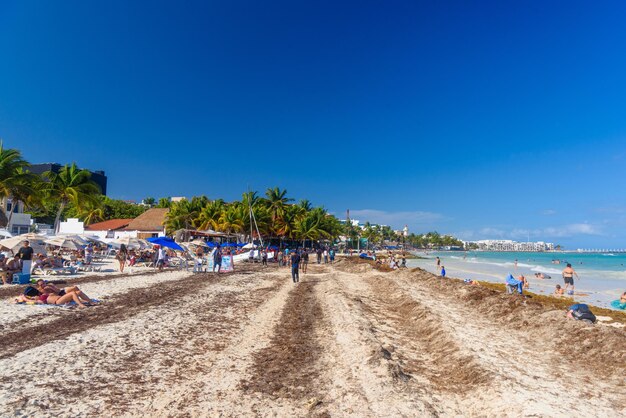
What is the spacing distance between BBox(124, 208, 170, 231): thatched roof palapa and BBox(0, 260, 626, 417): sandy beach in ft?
165

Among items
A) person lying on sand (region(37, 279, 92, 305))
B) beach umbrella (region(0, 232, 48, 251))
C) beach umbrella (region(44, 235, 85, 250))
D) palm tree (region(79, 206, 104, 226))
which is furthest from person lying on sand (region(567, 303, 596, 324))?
palm tree (region(79, 206, 104, 226))

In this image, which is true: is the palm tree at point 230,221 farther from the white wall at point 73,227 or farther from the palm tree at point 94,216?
the palm tree at point 94,216

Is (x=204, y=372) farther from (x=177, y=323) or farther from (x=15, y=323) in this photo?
(x=15, y=323)

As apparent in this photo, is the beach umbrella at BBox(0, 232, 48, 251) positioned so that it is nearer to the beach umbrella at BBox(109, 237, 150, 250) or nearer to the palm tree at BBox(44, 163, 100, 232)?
the beach umbrella at BBox(109, 237, 150, 250)

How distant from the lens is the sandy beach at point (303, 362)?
5418 millimetres

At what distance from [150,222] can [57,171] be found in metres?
85.9

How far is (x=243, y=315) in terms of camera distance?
479 inches

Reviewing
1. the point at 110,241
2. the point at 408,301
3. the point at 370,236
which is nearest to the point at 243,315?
the point at 408,301

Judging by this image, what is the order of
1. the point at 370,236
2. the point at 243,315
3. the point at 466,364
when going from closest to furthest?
the point at 466,364 → the point at 243,315 → the point at 370,236

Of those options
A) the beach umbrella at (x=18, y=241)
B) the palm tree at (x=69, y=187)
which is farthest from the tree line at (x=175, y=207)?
the beach umbrella at (x=18, y=241)

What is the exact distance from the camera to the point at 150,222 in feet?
201

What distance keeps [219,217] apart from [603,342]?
2111 inches

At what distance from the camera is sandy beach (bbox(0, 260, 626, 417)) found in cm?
542

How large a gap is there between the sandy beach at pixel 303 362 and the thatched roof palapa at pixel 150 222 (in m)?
50.2
